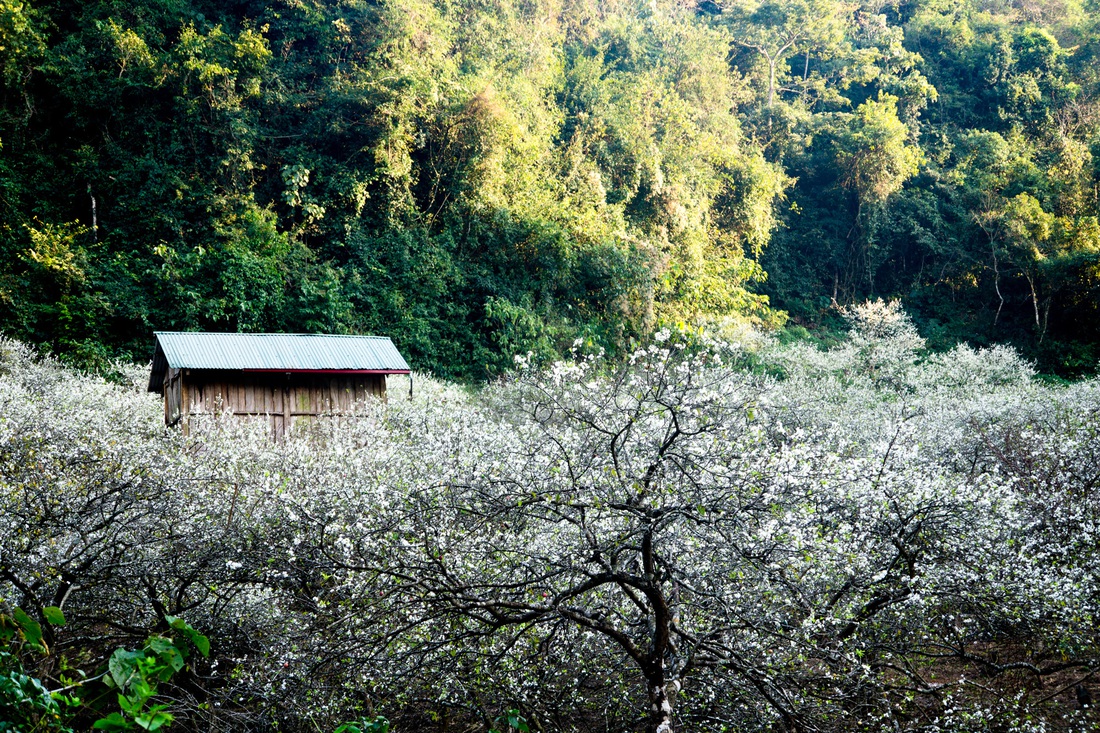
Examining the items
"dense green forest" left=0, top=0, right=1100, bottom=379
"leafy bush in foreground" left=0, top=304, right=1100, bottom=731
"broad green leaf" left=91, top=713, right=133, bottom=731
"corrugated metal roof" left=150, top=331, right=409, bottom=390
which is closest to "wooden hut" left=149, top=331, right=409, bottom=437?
"corrugated metal roof" left=150, top=331, right=409, bottom=390

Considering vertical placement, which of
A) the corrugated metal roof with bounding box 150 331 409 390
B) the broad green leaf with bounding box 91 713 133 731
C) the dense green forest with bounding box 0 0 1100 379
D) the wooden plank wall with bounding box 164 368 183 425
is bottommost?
the wooden plank wall with bounding box 164 368 183 425

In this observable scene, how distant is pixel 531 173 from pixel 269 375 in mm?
15112

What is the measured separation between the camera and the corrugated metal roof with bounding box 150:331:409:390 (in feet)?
53.2

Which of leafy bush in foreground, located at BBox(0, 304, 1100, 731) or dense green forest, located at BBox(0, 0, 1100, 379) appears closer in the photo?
leafy bush in foreground, located at BBox(0, 304, 1100, 731)

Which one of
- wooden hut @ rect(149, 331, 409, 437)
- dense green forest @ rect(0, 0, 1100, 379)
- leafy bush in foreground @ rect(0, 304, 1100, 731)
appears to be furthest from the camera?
dense green forest @ rect(0, 0, 1100, 379)

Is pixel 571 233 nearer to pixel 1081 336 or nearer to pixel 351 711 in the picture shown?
pixel 1081 336

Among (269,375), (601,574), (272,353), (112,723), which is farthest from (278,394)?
(112,723)

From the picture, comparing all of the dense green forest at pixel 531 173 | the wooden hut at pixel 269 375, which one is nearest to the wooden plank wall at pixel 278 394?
the wooden hut at pixel 269 375

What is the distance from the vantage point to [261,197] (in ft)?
84.6

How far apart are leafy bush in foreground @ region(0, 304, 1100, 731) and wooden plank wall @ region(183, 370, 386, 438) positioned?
6.02 m

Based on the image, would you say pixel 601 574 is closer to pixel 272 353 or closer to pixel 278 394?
pixel 278 394

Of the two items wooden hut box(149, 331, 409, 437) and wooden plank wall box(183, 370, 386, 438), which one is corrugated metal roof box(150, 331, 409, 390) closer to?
wooden hut box(149, 331, 409, 437)

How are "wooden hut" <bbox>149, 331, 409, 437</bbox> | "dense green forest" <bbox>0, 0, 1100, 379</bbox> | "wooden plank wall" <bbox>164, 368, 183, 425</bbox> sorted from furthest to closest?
"dense green forest" <bbox>0, 0, 1100, 379</bbox> < "wooden hut" <bbox>149, 331, 409, 437</bbox> < "wooden plank wall" <bbox>164, 368, 183, 425</bbox>

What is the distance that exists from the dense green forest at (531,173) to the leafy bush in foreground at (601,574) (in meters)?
14.6
